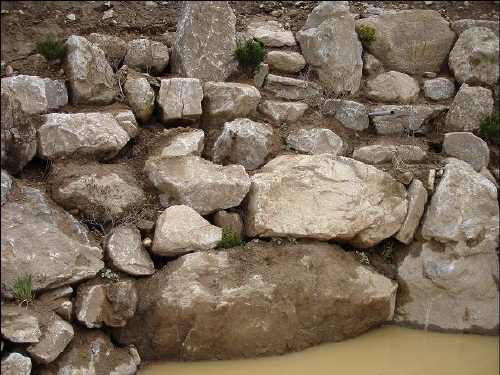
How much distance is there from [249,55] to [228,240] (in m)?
2.87

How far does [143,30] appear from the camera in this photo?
8742 millimetres

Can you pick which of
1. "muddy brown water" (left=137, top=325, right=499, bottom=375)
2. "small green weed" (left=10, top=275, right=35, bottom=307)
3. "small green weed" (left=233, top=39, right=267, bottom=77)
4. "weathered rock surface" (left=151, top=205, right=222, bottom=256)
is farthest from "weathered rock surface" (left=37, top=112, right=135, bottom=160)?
"muddy brown water" (left=137, top=325, right=499, bottom=375)

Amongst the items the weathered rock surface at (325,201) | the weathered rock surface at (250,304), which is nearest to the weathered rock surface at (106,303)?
the weathered rock surface at (250,304)

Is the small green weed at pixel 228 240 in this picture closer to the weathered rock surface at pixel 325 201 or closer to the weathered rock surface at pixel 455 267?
the weathered rock surface at pixel 325 201

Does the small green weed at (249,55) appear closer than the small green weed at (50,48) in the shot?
No

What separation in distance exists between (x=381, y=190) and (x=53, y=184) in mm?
4146

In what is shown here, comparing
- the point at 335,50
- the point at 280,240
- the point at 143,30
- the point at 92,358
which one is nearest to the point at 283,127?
the point at 335,50

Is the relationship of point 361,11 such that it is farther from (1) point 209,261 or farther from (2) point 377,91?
(1) point 209,261

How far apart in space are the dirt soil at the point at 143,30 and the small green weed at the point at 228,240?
78 cm

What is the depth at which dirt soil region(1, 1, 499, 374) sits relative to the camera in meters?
7.54

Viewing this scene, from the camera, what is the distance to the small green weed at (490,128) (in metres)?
8.30

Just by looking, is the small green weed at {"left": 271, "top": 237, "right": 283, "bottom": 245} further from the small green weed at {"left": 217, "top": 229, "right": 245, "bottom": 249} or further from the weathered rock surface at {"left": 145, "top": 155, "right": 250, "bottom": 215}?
the weathered rock surface at {"left": 145, "top": 155, "right": 250, "bottom": 215}

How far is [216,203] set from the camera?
7.01 m

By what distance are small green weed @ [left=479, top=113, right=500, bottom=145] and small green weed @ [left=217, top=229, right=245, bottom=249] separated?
4142mm
